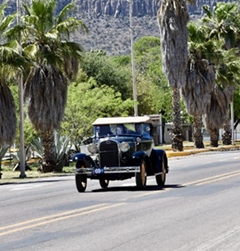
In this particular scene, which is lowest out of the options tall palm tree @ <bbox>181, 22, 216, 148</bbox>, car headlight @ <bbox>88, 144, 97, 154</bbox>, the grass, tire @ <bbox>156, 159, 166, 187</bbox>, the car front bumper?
the grass

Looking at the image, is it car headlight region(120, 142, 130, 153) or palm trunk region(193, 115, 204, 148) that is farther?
palm trunk region(193, 115, 204, 148)

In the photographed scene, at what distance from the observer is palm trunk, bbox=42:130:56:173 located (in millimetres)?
40438

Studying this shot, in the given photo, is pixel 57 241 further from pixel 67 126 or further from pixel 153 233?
pixel 67 126

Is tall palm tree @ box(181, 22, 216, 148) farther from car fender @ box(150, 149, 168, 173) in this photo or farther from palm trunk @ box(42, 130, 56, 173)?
car fender @ box(150, 149, 168, 173)

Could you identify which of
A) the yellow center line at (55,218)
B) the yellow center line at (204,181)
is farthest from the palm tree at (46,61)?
the yellow center line at (55,218)

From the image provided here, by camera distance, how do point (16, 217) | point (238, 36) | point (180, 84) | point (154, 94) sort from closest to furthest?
point (16, 217) < point (180, 84) < point (238, 36) < point (154, 94)

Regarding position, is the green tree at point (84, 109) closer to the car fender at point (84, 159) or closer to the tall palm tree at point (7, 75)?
the tall palm tree at point (7, 75)

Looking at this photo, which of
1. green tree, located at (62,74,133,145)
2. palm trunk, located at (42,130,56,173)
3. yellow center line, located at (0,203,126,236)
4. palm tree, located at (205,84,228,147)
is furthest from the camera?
palm tree, located at (205,84,228,147)

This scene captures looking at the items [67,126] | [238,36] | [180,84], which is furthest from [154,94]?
[67,126]

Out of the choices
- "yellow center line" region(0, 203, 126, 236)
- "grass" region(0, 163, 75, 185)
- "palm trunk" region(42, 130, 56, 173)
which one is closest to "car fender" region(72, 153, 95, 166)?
"yellow center line" region(0, 203, 126, 236)

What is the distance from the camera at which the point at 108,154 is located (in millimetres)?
22656

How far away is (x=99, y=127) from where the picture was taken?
24312 mm

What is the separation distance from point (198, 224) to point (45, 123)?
26442mm

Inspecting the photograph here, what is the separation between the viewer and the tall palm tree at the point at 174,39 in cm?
5381
